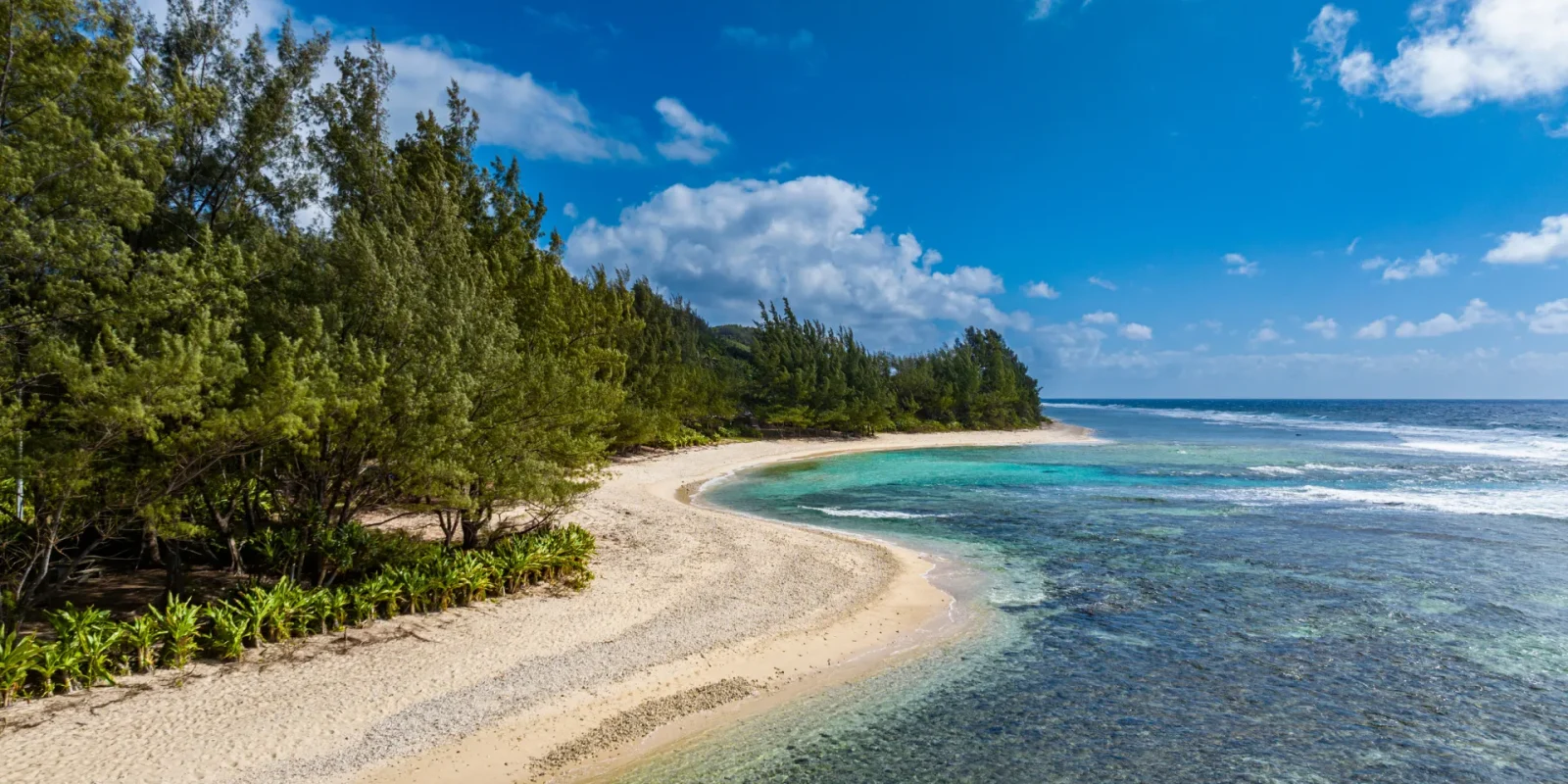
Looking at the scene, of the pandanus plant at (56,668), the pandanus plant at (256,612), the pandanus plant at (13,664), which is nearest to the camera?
the pandanus plant at (13,664)

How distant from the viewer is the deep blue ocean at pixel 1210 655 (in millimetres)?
10055

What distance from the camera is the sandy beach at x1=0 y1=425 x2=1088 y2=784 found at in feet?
29.7

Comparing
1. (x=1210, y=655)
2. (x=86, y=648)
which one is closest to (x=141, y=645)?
(x=86, y=648)

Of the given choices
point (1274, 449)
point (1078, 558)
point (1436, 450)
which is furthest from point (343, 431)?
point (1436, 450)

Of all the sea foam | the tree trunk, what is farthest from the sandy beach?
the sea foam

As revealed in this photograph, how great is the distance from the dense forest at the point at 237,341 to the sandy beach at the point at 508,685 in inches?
47.7

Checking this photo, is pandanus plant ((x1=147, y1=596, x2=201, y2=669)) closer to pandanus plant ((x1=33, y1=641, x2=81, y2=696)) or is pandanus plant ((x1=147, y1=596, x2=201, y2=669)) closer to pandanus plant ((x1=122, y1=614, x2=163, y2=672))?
pandanus plant ((x1=122, y1=614, x2=163, y2=672))

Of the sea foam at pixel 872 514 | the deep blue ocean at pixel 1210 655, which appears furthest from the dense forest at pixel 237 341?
the sea foam at pixel 872 514

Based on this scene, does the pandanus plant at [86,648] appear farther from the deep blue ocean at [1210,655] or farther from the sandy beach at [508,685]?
the deep blue ocean at [1210,655]

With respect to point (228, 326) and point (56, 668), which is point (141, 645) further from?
point (228, 326)

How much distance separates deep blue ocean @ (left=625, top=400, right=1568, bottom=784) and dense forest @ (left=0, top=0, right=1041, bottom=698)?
Answer: 8.31 metres

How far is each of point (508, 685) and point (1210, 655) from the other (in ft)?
44.1

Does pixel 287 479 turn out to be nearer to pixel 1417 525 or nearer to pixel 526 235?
pixel 526 235

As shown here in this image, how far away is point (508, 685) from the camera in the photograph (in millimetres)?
11367
